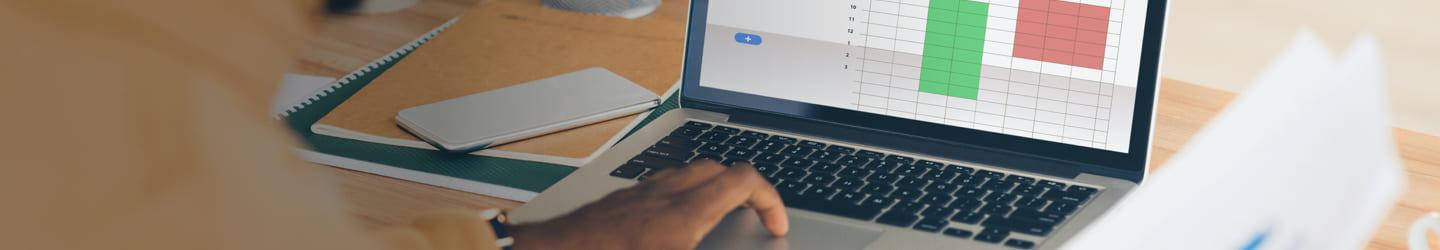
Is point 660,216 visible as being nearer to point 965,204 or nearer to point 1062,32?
point 965,204

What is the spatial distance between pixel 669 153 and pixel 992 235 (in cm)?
26

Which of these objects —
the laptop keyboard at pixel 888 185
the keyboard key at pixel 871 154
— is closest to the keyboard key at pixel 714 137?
the laptop keyboard at pixel 888 185

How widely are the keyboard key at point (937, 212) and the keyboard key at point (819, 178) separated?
0.08m

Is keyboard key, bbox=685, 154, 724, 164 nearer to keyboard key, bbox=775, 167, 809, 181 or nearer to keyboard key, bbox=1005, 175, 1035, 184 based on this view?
keyboard key, bbox=775, 167, 809, 181

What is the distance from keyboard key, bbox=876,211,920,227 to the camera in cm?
79

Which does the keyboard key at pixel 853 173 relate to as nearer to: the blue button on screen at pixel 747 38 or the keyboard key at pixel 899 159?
the keyboard key at pixel 899 159

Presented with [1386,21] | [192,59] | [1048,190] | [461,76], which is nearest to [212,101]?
[192,59]

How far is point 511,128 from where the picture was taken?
3.21 ft

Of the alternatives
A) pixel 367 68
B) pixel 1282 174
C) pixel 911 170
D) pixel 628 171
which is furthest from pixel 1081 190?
pixel 367 68

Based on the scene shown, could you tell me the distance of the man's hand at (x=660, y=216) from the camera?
78cm

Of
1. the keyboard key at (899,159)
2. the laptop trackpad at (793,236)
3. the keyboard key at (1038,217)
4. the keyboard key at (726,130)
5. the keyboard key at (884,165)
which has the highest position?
the keyboard key at (726,130)

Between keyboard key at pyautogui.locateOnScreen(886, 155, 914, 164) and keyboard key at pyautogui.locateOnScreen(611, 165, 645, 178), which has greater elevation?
keyboard key at pyautogui.locateOnScreen(886, 155, 914, 164)

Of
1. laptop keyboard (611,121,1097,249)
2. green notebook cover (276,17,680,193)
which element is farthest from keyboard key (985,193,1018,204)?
green notebook cover (276,17,680,193)

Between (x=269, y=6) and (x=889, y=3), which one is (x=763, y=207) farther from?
(x=269, y=6)
